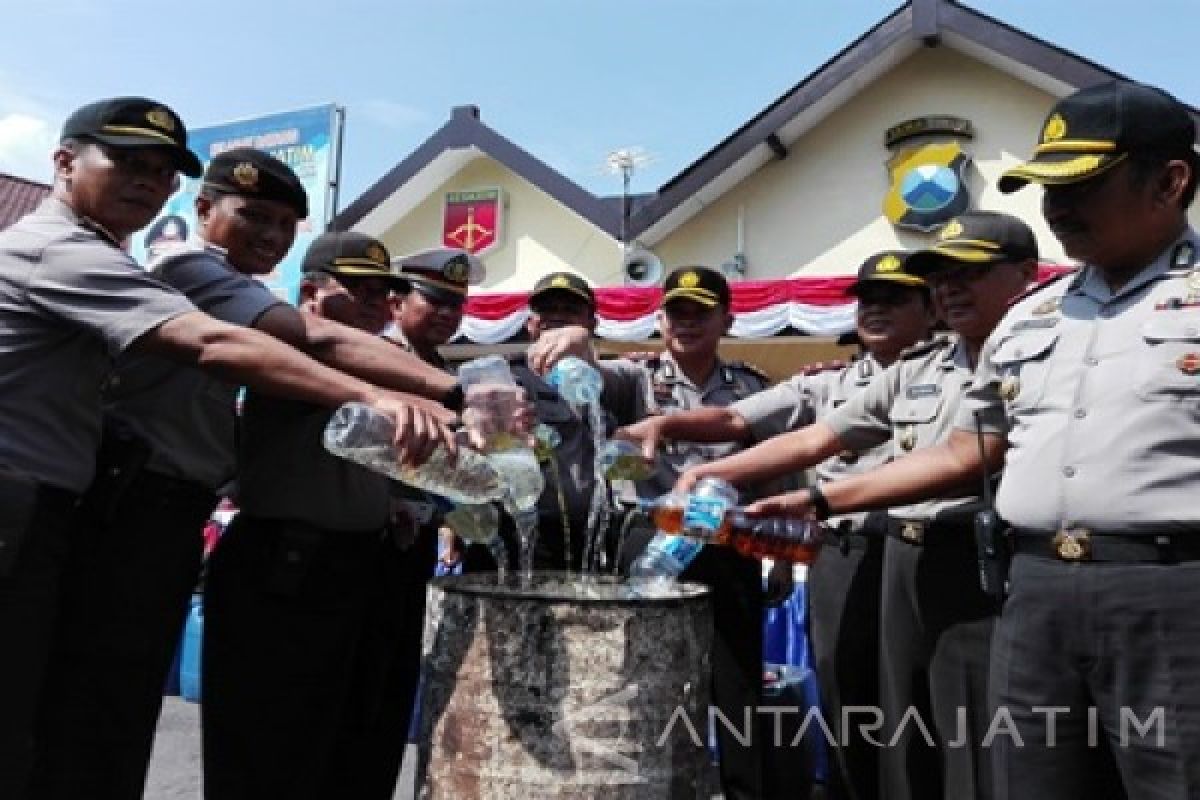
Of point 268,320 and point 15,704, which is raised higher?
point 268,320

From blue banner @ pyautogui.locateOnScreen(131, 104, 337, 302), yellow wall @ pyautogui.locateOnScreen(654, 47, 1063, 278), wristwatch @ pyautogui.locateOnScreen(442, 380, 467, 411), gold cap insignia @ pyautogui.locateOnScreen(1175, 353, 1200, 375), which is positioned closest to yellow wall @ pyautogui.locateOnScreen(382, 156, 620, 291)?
yellow wall @ pyautogui.locateOnScreen(654, 47, 1063, 278)

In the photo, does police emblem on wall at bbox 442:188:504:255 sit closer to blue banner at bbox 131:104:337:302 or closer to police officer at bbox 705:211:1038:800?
blue banner at bbox 131:104:337:302

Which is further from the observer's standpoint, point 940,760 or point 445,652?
point 940,760

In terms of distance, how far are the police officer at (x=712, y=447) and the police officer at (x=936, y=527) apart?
17.1 inches

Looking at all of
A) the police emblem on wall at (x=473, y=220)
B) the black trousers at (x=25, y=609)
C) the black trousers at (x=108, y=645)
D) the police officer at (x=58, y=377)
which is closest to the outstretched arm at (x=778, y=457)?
the police officer at (x=58, y=377)

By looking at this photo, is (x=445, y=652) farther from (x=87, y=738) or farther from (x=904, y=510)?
(x=904, y=510)

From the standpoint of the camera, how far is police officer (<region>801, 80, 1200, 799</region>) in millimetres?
1529

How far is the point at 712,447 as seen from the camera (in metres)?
3.17

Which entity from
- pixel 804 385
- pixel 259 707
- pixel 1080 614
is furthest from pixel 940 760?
pixel 259 707

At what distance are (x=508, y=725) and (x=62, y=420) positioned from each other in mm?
995

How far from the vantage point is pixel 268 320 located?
1.92 metres

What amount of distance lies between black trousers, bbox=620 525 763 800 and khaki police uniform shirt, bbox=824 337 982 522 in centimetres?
56

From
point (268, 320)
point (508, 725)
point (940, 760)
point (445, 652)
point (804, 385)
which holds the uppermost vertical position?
point (804, 385)

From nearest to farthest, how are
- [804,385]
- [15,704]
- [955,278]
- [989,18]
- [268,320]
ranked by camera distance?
1. [15,704]
2. [268,320]
3. [955,278]
4. [804,385]
5. [989,18]
